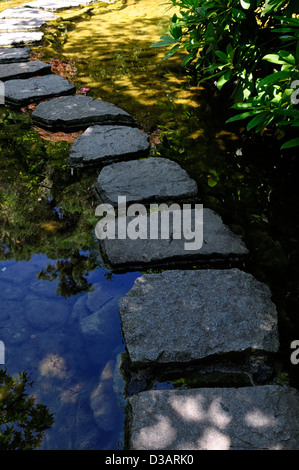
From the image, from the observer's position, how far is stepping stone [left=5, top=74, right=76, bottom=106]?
12.3 feet

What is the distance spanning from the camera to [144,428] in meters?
1.31

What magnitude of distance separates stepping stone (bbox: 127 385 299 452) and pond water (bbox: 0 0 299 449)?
11 centimetres

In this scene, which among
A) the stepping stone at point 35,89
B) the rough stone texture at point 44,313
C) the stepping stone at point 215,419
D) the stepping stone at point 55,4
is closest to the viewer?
the stepping stone at point 215,419

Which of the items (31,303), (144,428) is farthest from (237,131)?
(144,428)

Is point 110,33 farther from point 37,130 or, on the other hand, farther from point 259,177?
point 259,177

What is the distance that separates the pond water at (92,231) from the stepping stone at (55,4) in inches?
145

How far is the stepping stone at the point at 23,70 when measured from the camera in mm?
4264

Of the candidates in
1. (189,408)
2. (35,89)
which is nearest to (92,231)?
(189,408)

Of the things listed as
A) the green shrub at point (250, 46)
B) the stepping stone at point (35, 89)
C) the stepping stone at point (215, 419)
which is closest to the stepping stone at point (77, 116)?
the stepping stone at point (35, 89)

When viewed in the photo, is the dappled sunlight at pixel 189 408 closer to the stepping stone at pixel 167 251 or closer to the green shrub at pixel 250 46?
the stepping stone at pixel 167 251

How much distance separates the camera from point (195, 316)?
1678 mm

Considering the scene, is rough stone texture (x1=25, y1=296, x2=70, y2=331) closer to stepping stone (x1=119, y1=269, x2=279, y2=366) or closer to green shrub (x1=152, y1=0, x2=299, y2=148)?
stepping stone (x1=119, y1=269, x2=279, y2=366)

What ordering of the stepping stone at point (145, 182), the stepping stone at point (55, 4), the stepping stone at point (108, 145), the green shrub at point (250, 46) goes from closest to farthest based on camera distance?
the green shrub at point (250, 46)
the stepping stone at point (145, 182)
the stepping stone at point (108, 145)
the stepping stone at point (55, 4)

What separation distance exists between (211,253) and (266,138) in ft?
4.73
